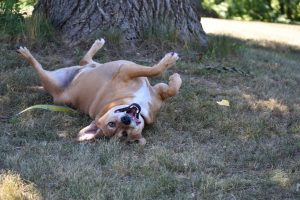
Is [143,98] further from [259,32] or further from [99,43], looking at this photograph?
[259,32]

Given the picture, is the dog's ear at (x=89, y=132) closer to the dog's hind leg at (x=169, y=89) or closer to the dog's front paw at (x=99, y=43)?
the dog's hind leg at (x=169, y=89)

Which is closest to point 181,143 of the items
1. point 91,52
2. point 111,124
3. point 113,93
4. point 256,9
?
point 111,124

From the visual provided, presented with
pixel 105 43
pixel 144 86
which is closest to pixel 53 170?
pixel 144 86

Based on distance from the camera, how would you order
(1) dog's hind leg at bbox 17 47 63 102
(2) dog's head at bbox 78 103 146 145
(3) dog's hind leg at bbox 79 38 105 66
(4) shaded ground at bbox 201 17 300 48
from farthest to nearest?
(4) shaded ground at bbox 201 17 300 48
(3) dog's hind leg at bbox 79 38 105 66
(1) dog's hind leg at bbox 17 47 63 102
(2) dog's head at bbox 78 103 146 145

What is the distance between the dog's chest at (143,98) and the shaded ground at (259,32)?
21.3ft

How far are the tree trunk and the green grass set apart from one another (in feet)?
0.98

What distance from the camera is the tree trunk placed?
276 inches

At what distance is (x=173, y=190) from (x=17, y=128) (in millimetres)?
1823

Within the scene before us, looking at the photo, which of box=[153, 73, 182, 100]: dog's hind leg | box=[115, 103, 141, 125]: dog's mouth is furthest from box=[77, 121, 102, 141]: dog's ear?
box=[153, 73, 182, 100]: dog's hind leg

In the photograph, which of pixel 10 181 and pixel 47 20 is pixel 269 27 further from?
pixel 10 181

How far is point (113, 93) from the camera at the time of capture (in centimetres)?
498

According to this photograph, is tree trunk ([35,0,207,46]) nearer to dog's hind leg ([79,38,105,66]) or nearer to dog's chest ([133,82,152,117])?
dog's hind leg ([79,38,105,66])

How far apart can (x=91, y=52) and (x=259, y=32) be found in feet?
24.2

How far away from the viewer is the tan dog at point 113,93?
15.3ft
